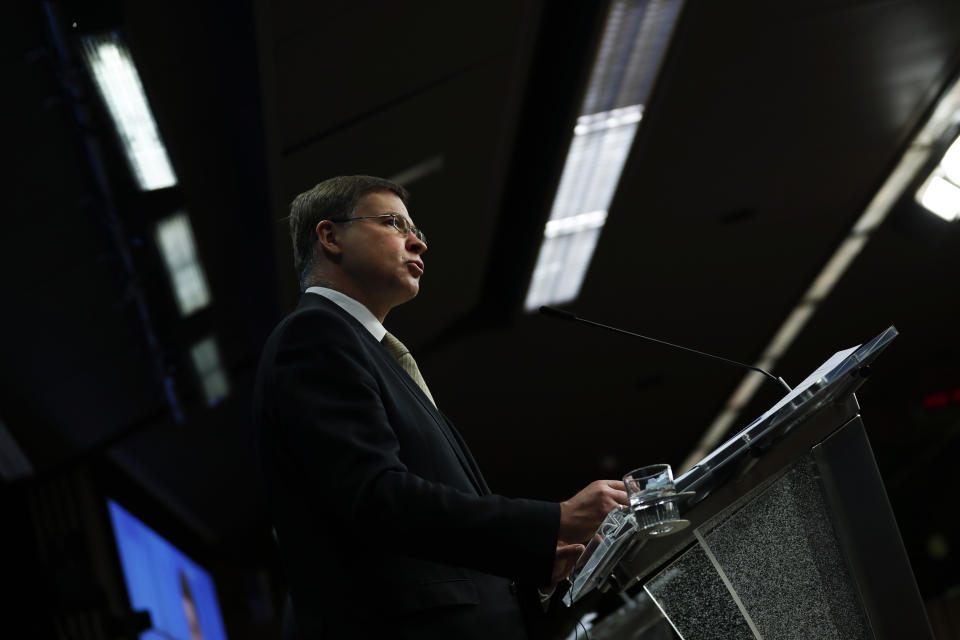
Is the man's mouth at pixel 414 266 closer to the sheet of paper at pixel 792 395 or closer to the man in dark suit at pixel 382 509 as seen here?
the man in dark suit at pixel 382 509

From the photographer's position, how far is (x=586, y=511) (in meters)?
1.35

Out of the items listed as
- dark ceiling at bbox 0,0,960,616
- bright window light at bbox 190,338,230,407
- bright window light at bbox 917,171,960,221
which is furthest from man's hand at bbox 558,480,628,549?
bright window light at bbox 917,171,960,221

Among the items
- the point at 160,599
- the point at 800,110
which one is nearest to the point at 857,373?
the point at 800,110

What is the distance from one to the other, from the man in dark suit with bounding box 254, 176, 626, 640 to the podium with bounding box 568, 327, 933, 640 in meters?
0.14

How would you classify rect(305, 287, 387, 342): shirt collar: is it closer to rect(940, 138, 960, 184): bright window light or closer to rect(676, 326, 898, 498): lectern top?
rect(676, 326, 898, 498): lectern top

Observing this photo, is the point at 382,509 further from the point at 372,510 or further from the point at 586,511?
the point at 586,511

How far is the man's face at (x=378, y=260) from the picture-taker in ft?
5.60

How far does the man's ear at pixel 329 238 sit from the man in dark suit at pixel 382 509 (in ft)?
0.53

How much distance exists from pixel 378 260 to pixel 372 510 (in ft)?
1.75

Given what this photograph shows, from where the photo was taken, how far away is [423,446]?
1479 millimetres

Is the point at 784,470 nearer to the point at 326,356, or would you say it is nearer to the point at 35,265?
the point at 326,356

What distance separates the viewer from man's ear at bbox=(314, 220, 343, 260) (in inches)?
68.5

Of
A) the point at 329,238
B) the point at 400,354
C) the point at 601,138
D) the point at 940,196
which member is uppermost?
the point at 601,138

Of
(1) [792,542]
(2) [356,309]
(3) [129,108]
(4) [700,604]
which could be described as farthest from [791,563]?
(3) [129,108]
